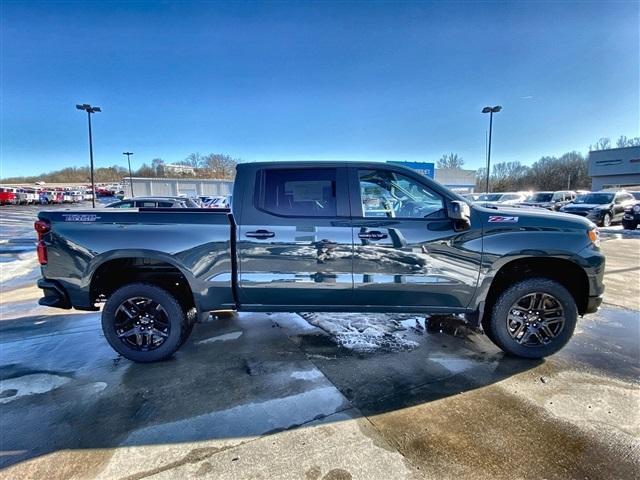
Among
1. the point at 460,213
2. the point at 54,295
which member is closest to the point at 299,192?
the point at 460,213

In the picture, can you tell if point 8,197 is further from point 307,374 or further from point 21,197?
point 307,374

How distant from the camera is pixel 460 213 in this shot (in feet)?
10.1

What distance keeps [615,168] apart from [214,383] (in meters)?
55.8

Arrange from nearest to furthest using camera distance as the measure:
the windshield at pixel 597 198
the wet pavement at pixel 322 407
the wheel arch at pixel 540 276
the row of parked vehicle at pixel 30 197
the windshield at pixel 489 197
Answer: the wet pavement at pixel 322 407, the wheel arch at pixel 540 276, the windshield at pixel 597 198, the windshield at pixel 489 197, the row of parked vehicle at pixel 30 197

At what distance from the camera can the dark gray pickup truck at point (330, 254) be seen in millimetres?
3273

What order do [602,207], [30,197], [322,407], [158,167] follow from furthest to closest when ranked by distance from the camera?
[158,167]
[30,197]
[602,207]
[322,407]

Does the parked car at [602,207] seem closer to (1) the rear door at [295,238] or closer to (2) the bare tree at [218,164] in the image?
(1) the rear door at [295,238]

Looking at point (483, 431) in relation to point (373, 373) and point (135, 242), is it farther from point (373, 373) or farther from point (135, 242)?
point (135, 242)

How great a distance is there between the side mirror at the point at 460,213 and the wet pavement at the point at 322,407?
4.79 ft

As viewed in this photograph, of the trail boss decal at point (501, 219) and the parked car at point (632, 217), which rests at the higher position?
the trail boss decal at point (501, 219)

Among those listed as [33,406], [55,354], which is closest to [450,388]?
[33,406]

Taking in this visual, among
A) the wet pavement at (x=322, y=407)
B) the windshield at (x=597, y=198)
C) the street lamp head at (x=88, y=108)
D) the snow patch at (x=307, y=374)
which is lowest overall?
the wet pavement at (x=322, y=407)

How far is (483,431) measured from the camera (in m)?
2.50

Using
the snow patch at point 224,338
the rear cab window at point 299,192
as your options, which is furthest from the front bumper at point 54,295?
the rear cab window at point 299,192
